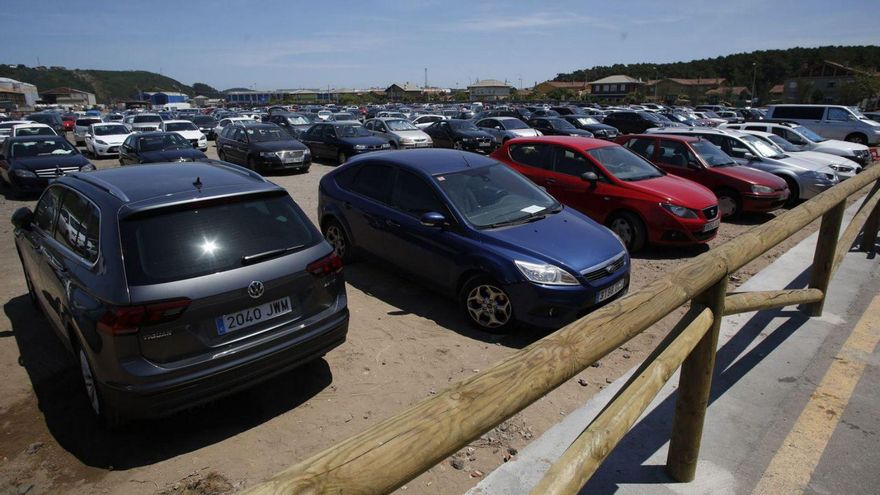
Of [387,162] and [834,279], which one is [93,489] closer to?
[387,162]

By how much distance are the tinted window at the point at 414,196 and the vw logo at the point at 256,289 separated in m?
2.51

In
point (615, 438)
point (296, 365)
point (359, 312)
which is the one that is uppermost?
point (615, 438)

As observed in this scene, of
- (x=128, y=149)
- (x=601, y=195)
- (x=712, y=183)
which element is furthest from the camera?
(x=128, y=149)

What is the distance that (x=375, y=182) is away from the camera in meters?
6.46

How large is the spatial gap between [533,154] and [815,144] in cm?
1154

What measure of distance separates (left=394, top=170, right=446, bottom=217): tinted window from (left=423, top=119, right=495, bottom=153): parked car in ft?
44.8

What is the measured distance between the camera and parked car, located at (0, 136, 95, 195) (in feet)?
38.9

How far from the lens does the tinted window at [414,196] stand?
Answer: 5.69 meters

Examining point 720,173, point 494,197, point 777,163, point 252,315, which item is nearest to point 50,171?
point 494,197

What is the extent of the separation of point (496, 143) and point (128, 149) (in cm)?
1249

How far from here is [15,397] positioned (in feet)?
13.1

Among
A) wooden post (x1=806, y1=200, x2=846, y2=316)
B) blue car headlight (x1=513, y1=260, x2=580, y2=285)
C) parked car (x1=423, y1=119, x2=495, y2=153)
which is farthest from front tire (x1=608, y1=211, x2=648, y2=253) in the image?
parked car (x1=423, y1=119, x2=495, y2=153)

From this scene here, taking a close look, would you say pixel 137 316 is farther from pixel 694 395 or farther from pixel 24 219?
pixel 694 395

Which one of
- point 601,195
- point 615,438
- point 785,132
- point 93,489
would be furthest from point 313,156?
point 615,438
